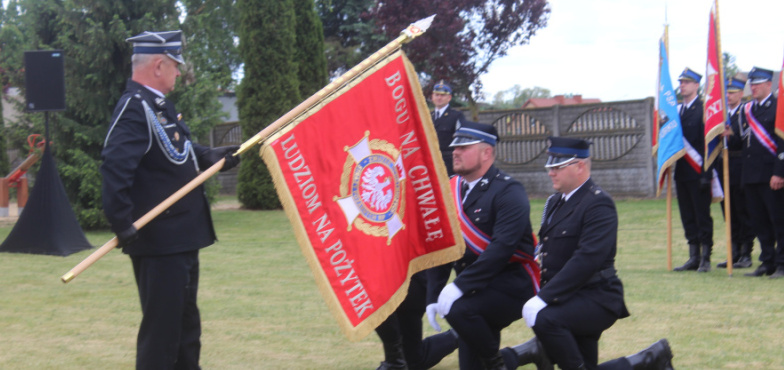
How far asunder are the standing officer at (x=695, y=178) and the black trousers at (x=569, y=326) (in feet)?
16.7

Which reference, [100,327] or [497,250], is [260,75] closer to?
[100,327]

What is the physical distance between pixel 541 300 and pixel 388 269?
0.80 meters

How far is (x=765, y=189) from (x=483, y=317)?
5400 mm

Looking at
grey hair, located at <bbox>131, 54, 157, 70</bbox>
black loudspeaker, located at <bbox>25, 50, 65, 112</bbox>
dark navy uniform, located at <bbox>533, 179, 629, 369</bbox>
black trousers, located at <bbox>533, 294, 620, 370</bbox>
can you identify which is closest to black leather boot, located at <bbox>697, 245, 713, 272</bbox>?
dark navy uniform, located at <bbox>533, 179, 629, 369</bbox>

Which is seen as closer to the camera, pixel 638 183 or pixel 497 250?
pixel 497 250

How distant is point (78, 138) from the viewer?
49.9ft

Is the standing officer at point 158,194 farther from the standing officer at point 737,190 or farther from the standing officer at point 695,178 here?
the standing officer at point 737,190

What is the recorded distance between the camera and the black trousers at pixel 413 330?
537 centimetres

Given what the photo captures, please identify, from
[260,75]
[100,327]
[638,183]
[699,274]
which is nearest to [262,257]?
[100,327]

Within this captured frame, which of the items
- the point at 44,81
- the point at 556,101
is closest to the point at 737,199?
the point at 44,81

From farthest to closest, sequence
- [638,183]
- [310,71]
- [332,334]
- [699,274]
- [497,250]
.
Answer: [310,71], [638,183], [699,274], [332,334], [497,250]

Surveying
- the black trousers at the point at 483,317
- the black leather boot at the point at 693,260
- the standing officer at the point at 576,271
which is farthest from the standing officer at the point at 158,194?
the black leather boot at the point at 693,260

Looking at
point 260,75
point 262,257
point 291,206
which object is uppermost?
point 260,75

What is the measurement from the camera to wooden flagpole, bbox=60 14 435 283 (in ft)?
13.2
